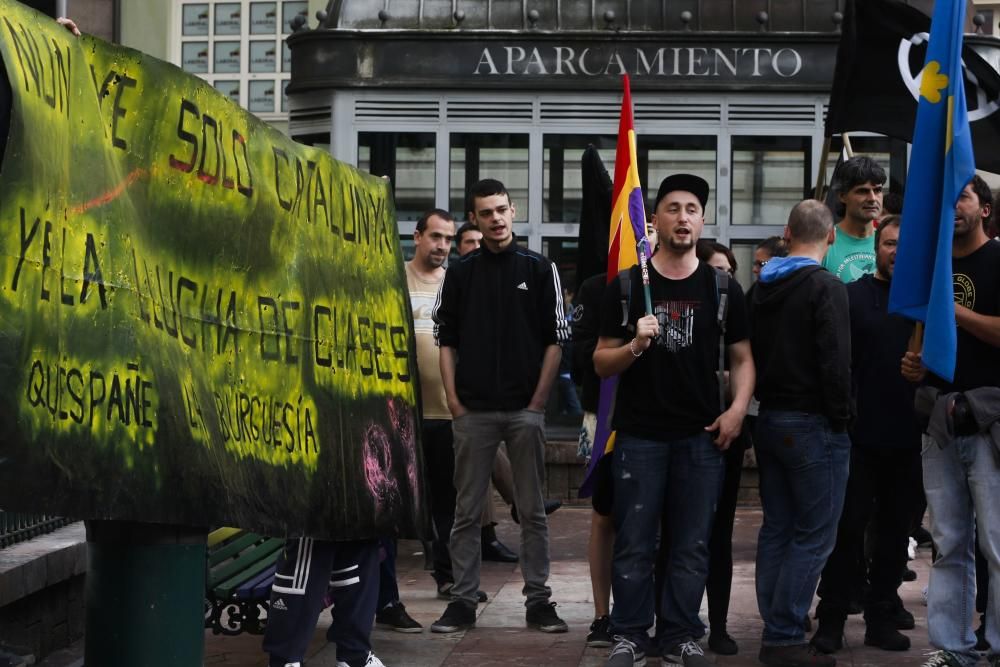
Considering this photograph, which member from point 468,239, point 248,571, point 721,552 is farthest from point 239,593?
point 468,239

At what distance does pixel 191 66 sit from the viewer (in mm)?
117312

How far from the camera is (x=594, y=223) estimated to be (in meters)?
9.41

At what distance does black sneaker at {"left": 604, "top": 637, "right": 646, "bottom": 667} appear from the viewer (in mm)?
6664

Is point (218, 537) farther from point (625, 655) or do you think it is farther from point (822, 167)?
point (822, 167)

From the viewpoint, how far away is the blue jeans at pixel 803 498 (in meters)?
6.86

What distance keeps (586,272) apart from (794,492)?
2.88 meters

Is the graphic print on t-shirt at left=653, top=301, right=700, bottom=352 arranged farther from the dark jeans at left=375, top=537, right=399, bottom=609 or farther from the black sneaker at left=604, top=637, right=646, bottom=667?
the dark jeans at left=375, top=537, right=399, bottom=609

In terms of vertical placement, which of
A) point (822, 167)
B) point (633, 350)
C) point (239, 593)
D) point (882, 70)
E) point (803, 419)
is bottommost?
point (239, 593)

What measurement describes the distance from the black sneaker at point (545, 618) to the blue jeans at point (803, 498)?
1029mm

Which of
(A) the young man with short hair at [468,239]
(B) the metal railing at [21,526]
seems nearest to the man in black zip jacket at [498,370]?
(A) the young man with short hair at [468,239]

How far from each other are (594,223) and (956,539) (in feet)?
11.5

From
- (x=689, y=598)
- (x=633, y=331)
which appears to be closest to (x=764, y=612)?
(x=689, y=598)

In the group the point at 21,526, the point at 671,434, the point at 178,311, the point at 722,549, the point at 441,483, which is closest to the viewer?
the point at 178,311

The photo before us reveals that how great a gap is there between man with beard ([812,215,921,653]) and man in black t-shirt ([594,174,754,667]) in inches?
28.8
